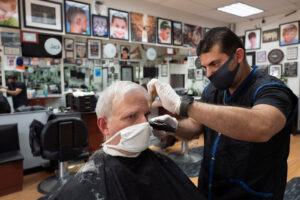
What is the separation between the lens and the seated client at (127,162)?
96 cm

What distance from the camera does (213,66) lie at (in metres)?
1.19

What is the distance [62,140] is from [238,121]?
2166mm

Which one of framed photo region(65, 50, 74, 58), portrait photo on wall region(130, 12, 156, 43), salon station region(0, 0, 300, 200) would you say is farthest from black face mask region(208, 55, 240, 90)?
framed photo region(65, 50, 74, 58)

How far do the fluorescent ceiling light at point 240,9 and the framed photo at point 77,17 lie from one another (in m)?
3.10

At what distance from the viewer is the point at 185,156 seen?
381 cm

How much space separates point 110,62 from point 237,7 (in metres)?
3.17

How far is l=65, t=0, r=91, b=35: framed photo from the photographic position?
380 cm

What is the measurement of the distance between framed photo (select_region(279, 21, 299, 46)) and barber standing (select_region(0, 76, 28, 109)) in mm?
6082

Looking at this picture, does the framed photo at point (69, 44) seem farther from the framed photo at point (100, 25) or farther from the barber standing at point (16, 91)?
the barber standing at point (16, 91)

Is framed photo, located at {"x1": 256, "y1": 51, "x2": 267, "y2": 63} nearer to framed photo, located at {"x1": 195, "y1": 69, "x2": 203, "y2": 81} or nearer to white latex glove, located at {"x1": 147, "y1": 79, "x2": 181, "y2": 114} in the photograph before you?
framed photo, located at {"x1": 195, "y1": 69, "x2": 203, "y2": 81}

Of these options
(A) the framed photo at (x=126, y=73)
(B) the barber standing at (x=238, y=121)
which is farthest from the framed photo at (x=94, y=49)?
(B) the barber standing at (x=238, y=121)

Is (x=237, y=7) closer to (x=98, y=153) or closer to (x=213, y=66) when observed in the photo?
(x=213, y=66)

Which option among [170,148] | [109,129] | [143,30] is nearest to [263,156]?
[109,129]

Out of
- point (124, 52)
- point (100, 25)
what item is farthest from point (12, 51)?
point (124, 52)
